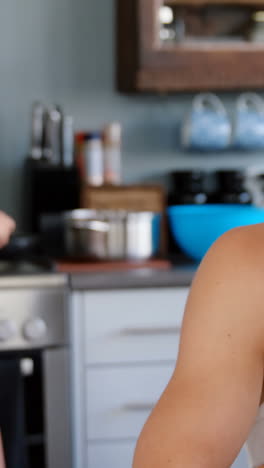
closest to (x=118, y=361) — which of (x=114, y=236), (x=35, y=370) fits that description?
(x=35, y=370)

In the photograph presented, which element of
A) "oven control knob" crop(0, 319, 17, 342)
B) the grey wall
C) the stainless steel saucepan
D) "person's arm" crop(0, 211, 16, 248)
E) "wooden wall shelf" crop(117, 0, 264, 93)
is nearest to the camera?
"person's arm" crop(0, 211, 16, 248)

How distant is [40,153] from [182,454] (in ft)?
5.48

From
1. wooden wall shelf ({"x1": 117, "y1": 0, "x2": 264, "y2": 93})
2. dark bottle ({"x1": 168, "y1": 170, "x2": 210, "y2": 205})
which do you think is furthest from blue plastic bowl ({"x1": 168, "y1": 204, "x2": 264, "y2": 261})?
wooden wall shelf ({"x1": 117, "y1": 0, "x2": 264, "y2": 93})

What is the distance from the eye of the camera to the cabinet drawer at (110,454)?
6.21ft

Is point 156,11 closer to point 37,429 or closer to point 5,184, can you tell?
point 5,184

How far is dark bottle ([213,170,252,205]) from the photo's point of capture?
94.0 inches

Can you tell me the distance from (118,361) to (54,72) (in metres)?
1.04

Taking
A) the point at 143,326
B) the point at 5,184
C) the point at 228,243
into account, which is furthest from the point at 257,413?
the point at 5,184

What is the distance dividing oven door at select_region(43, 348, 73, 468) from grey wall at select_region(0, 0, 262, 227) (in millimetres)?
731

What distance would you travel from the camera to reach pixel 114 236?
2008 millimetres

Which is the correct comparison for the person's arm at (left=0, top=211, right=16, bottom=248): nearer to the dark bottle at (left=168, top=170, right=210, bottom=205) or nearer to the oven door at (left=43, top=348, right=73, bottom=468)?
the oven door at (left=43, top=348, right=73, bottom=468)

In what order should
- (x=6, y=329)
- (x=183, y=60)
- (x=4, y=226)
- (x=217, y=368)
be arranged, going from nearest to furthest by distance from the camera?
(x=217, y=368)
(x=4, y=226)
(x=6, y=329)
(x=183, y=60)

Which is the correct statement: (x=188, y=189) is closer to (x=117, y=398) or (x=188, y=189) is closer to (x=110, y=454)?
(x=117, y=398)

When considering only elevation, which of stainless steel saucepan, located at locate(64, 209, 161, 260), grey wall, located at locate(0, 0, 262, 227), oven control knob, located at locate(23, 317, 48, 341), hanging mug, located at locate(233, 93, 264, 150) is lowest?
oven control knob, located at locate(23, 317, 48, 341)
